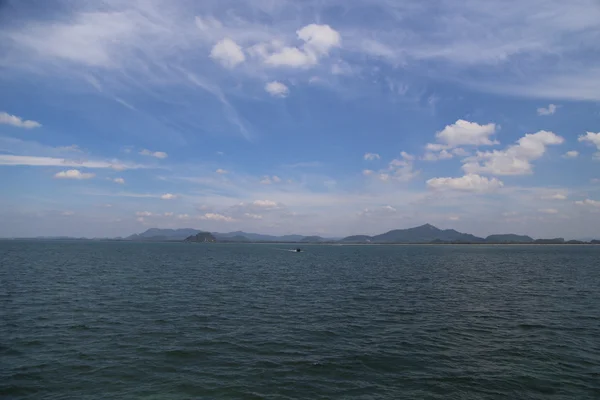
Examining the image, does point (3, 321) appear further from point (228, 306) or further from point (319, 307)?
point (319, 307)

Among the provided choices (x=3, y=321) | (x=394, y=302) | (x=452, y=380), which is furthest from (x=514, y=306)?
(x=3, y=321)

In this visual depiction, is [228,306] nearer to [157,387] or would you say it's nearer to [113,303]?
[113,303]

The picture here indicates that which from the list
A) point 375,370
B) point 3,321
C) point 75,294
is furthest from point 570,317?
point 75,294

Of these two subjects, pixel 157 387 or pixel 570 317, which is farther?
pixel 570 317

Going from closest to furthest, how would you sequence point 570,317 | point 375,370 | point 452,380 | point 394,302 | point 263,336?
point 452,380, point 375,370, point 263,336, point 570,317, point 394,302

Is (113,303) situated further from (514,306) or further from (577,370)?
(514,306)

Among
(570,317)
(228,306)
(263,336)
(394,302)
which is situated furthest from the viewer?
(394,302)

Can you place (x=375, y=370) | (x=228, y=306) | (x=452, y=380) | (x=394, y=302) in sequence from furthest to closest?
(x=394, y=302) → (x=228, y=306) → (x=375, y=370) → (x=452, y=380)

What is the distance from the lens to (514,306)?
4478 centimetres

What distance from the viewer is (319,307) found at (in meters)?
43.5

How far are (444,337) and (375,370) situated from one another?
10.8 metres

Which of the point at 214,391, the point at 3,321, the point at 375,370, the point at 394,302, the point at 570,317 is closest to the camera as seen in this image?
the point at 214,391

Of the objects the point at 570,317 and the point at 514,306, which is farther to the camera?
the point at 514,306

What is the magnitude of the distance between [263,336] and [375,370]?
1115 centimetres
